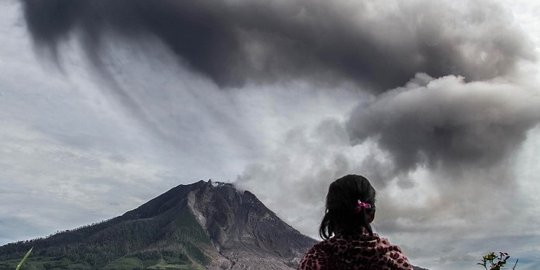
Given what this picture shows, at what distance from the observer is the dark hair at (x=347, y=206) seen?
20.8ft

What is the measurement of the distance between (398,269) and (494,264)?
4520 mm

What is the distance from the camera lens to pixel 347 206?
6.37 m

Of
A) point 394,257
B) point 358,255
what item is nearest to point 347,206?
point 358,255

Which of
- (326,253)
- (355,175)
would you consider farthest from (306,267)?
(355,175)

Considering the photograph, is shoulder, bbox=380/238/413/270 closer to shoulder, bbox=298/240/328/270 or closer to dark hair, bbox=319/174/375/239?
dark hair, bbox=319/174/375/239

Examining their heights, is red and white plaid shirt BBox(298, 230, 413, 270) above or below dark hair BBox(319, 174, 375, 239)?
below

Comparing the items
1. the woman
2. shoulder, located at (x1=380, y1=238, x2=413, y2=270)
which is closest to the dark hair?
the woman

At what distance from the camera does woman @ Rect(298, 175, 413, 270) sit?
6.36 m

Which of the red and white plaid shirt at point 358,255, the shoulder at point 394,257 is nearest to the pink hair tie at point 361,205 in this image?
the red and white plaid shirt at point 358,255

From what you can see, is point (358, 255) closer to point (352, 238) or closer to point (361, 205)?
point (352, 238)

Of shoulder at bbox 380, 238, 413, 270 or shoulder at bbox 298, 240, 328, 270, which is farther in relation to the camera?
shoulder at bbox 298, 240, 328, 270

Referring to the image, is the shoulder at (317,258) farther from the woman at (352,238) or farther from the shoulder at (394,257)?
the shoulder at (394,257)

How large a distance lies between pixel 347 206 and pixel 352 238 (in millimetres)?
401

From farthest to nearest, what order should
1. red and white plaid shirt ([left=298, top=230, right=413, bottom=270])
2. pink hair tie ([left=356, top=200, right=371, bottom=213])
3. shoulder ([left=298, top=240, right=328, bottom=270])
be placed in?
shoulder ([left=298, top=240, right=328, bottom=270]) → red and white plaid shirt ([left=298, top=230, right=413, bottom=270]) → pink hair tie ([left=356, top=200, right=371, bottom=213])
